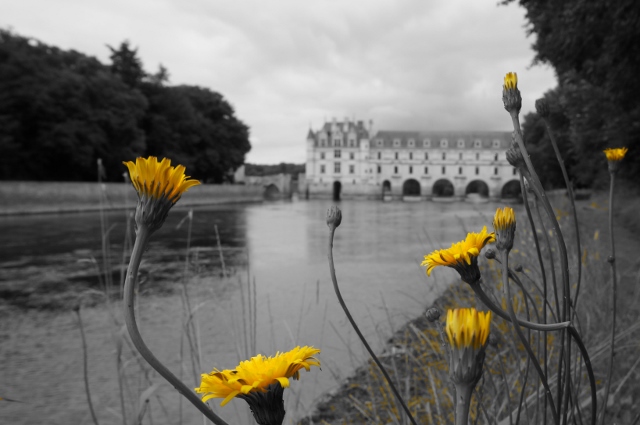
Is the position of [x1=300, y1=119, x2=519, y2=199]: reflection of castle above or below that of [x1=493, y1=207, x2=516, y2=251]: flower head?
above

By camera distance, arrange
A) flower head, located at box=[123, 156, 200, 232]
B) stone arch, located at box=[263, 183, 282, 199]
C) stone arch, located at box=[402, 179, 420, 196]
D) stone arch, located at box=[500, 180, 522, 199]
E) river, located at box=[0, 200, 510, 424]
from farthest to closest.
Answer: stone arch, located at box=[402, 179, 420, 196]
stone arch, located at box=[500, 180, 522, 199]
stone arch, located at box=[263, 183, 282, 199]
river, located at box=[0, 200, 510, 424]
flower head, located at box=[123, 156, 200, 232]

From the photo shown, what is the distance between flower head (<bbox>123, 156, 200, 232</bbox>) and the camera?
0.54 meters

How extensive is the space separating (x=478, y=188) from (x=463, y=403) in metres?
73.9

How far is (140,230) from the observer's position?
21.2 inches

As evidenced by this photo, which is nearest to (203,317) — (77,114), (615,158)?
(615,158)

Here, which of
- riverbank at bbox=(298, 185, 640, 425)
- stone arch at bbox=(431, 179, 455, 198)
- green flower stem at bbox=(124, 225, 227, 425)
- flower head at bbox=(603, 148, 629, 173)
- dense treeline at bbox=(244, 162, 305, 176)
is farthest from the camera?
dense treeline at bbox=(244, 162, 305, 176)

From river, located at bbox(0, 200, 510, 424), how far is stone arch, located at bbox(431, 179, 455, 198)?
56905mm

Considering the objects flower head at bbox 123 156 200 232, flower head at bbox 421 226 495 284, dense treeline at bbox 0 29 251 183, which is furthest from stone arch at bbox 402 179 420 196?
flower head at bbox 123 156 200 232

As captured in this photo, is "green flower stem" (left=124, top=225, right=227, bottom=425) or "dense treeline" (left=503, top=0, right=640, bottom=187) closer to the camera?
"green flower stem" (left=124, top=225, right=227, bottom=425)

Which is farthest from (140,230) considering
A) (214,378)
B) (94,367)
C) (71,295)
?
(71,295)

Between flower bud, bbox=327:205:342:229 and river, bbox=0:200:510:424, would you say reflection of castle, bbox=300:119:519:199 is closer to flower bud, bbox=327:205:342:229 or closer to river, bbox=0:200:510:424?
river, bbox=0:200:510:424

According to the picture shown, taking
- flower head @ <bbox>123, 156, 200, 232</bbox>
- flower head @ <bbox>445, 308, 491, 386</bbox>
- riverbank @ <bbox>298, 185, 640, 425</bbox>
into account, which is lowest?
riverbank @ <bbox>298, 185, 640, 425</bbox>

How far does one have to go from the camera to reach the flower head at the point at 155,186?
537mm

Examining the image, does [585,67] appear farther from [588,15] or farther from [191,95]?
[191,95]
